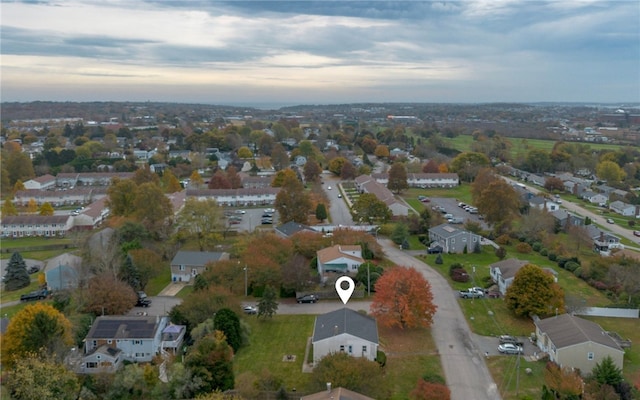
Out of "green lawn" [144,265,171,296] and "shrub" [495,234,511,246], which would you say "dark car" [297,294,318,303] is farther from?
"shrub" [495,234,511,246]

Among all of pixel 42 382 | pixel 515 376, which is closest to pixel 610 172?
pixel 515 376

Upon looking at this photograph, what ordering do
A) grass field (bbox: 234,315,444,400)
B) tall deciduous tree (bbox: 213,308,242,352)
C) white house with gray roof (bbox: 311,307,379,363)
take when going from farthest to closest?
tall deciduous tree (bbox: 213,308,242,352), white house with gray roof (bbox: 311,307,379,363), grass field (bbox: 234,315,444,400)

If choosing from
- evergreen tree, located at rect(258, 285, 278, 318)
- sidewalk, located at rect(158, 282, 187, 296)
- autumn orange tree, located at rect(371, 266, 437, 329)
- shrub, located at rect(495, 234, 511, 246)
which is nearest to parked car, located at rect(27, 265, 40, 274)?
sidewalk, located at rect(158, 282, 187, 296)

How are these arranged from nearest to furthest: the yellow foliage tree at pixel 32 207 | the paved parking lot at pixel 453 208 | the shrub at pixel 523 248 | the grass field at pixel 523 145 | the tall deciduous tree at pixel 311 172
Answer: the shrub at pixel 523 248 < the paved parking lot at pixel 453 208 < the yellow foliage tree at pixel 32 207 < the tall deciduous tree at pixel 311 172 < the grass field at pixel 523 145

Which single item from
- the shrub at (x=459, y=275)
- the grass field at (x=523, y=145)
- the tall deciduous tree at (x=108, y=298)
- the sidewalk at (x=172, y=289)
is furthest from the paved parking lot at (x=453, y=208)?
the grass field at (x=523, y=145)

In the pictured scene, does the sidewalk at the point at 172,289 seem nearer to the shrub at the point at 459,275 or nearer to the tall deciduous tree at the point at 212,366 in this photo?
the tall deciduous tree at the point at 212,366

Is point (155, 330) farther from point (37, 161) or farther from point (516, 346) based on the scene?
point (37, 161)
